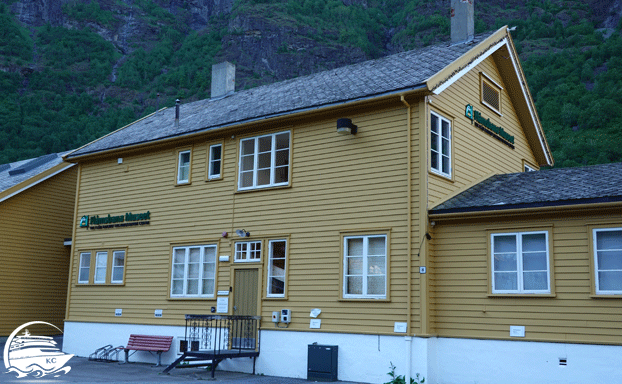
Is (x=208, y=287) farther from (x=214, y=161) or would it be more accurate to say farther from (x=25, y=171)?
(x=25, y=171)

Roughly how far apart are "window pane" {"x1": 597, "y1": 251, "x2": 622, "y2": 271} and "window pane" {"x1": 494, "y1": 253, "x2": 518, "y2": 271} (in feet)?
5.18

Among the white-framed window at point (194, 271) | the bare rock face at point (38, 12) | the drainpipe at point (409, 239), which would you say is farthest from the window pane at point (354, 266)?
the bare rock face at point (38, 12)

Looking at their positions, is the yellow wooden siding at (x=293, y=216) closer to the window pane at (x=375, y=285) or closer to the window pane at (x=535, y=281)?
the window pane at (x=375, y=285)

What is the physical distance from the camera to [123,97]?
8625cm

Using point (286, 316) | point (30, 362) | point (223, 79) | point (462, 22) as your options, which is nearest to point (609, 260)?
point (286, 316)

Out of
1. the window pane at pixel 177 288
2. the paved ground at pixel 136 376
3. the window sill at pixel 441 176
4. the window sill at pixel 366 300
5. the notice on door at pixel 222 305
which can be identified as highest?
the window sill at pixel 441 176

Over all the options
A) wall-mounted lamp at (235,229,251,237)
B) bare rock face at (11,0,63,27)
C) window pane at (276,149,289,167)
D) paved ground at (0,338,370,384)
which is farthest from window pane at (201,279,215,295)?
bare rock face at (11,0,63,27)

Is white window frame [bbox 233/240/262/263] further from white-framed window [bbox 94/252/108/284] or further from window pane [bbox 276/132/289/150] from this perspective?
white-framed window [bbox 94/252/108/284]

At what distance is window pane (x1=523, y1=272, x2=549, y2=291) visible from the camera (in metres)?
12.7

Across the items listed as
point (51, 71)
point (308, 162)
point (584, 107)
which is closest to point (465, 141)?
point (308, 162)

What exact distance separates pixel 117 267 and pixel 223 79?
772 centimetres

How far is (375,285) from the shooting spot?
1405 centimetres

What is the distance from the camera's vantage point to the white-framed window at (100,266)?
20.0 meters

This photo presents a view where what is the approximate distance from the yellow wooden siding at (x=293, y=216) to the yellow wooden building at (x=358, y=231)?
0.05 m
